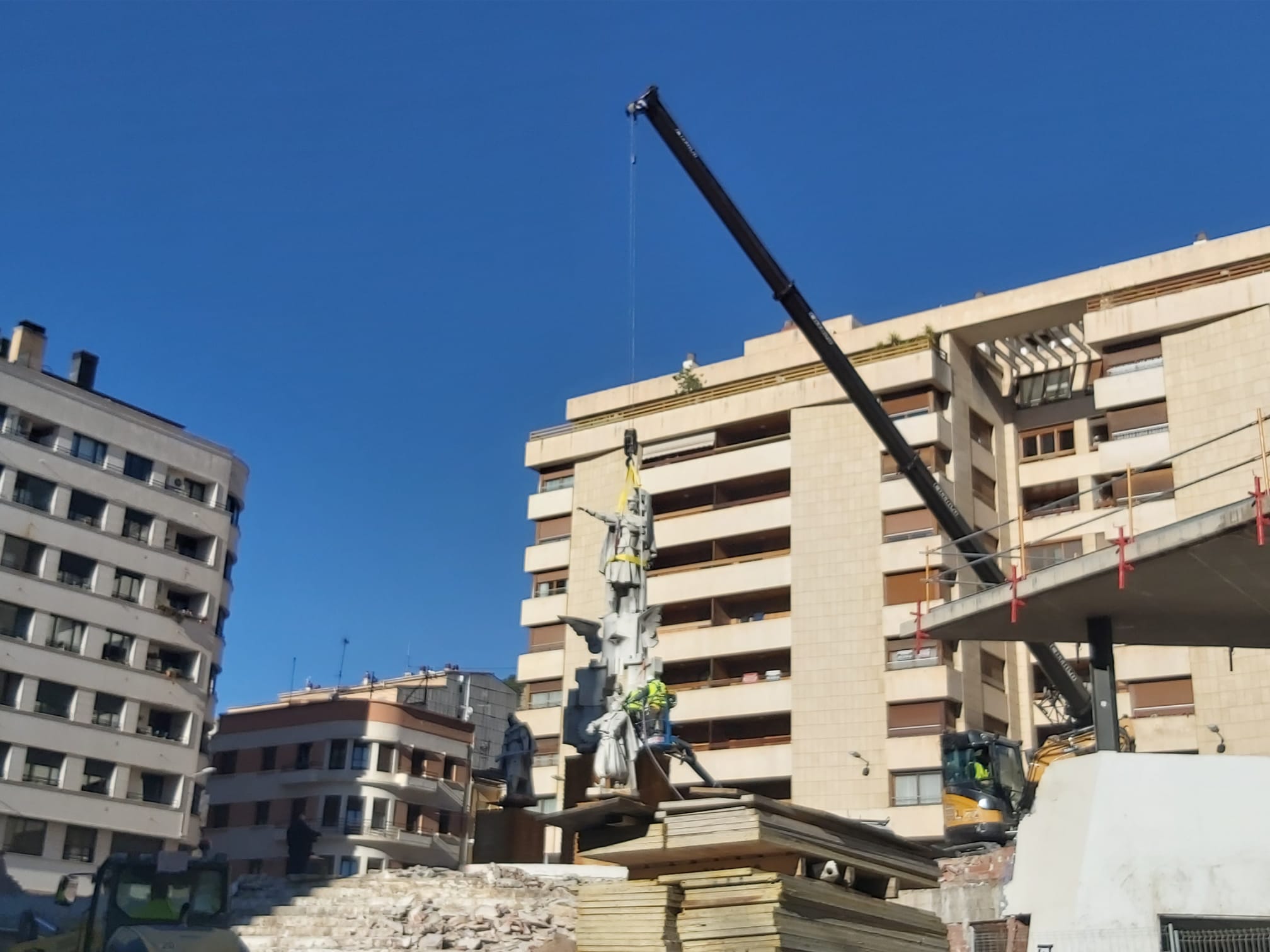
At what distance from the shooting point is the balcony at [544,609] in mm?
53219

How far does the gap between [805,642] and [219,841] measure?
2722cm

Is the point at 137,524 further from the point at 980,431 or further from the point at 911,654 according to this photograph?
the point at 980,431

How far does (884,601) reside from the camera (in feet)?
151

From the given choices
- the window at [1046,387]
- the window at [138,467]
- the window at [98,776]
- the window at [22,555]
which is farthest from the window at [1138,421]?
the window at [22,555]

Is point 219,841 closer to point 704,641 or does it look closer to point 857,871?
point 704,641

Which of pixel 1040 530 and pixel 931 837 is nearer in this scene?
pixel 931 837

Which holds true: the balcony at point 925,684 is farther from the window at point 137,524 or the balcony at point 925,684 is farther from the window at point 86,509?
the window at point 86,509

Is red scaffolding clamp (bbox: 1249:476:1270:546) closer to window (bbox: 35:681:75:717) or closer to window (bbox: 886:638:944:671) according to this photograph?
window (bbox: 886:638:944:671)

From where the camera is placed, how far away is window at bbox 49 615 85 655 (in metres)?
45.9

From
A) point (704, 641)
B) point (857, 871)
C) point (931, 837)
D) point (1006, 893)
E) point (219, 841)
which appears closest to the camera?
point (857, 871)

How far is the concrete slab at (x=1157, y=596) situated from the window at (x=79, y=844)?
1274 inches

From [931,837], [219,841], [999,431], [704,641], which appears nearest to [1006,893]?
[931,837]

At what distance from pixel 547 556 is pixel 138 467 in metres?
14.9

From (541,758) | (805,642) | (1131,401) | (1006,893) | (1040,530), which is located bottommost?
(1006,893)
